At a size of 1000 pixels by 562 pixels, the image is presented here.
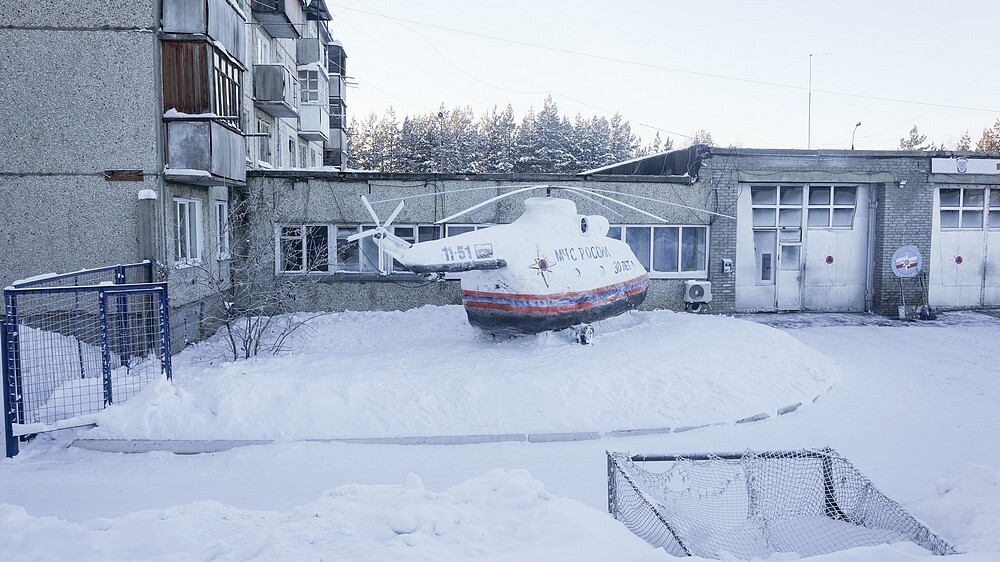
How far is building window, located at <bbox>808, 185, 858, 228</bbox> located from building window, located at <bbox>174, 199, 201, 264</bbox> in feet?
46.9

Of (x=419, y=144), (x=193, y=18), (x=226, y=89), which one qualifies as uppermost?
(x=419, y=144)

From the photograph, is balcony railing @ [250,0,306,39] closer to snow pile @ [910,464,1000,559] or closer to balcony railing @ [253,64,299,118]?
balcony railing @ [253,64,299,118]

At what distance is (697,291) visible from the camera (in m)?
16.7

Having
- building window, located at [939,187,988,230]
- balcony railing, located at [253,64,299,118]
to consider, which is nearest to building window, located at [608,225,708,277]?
building window, located at [939,187,988,230]

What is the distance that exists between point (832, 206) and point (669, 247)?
4.61 meters

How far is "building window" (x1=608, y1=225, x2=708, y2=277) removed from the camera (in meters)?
17.0

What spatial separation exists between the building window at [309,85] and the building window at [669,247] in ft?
41.3

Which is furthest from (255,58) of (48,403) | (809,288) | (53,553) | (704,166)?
(53,553)

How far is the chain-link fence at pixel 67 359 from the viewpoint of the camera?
7254mm

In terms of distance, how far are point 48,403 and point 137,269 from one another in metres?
4.12

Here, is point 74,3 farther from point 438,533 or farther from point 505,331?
point 438,533

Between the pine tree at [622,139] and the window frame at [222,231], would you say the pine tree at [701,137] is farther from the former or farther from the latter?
the window frame at [222,231]

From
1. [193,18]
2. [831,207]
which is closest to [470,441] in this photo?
[193,18]

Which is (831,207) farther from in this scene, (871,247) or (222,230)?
(222,230)
